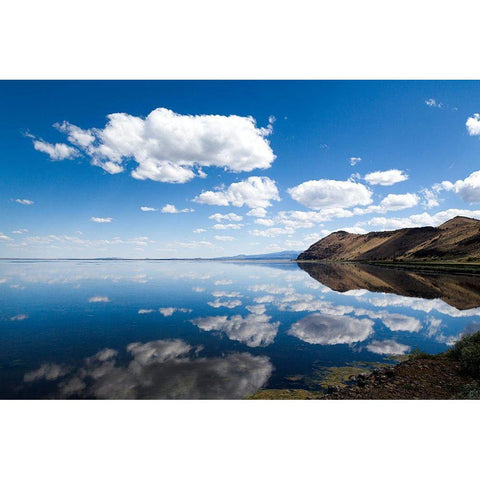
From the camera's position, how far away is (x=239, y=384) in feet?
44.3

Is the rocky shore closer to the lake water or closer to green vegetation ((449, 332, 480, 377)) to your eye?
green vegetation ((449, 332, 480, 377))

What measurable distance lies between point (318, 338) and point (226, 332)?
7638mm

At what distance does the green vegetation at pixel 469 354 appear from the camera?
13.5m

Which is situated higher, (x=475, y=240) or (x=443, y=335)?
(x=475, y=240)

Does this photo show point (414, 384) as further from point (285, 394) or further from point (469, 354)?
point (285, 394)

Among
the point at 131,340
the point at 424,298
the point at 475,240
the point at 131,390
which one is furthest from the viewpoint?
the point at 475,240

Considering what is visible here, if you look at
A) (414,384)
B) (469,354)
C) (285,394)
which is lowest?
(285,394)

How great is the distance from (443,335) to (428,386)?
14111mm

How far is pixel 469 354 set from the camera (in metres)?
14.1

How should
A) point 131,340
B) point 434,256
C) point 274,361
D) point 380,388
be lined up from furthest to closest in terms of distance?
point 434,256 → point 131,340 → point 274,361 → point 380,388

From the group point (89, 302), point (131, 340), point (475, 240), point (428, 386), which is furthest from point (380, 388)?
point (475, 240)

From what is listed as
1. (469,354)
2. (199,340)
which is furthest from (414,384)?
(199,340)

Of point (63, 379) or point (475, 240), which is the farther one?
point (475, 240)

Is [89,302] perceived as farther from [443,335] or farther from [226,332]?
[443,335]
